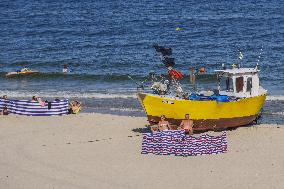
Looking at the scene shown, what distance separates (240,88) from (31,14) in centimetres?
6792

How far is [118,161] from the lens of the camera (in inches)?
933

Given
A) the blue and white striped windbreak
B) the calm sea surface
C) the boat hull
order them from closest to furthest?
the boat hull, the blue and white striped windbreak, the calm sea surface

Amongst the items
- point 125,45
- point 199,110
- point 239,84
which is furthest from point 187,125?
point 125,45

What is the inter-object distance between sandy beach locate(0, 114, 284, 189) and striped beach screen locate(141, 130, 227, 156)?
1.12 ft

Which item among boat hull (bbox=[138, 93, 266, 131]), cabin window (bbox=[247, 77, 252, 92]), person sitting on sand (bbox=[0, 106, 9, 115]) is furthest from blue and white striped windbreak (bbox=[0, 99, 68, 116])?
cabin window (bbox=[247, 77, 252, 92])

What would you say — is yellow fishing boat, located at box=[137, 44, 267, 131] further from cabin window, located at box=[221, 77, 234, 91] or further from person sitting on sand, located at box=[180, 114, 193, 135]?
person sitting on sand, located at box=[180, 114, 193, 135]

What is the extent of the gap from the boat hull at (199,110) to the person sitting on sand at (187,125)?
25 cm

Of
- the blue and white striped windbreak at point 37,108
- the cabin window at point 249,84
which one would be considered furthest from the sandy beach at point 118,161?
the blue and white striped windbreak at point 37,108

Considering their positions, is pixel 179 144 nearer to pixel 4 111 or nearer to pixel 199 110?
pixel 199 110

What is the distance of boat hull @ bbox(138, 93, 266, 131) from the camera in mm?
27797

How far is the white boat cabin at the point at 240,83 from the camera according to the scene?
29797mm

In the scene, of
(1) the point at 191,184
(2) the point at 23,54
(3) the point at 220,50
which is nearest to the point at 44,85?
(2) the point at 23,54

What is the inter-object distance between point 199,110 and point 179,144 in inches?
159

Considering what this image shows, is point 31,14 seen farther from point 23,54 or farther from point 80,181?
point 80,181
